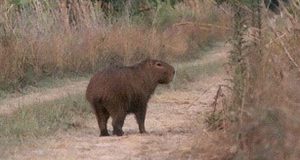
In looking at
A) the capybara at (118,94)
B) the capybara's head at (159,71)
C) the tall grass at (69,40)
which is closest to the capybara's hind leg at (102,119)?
the capybara at (118,94)

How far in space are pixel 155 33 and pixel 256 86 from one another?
12087 millimetres

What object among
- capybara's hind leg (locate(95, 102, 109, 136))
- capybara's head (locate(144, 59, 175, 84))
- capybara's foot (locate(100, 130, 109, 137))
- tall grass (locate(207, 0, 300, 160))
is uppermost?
tall grass (locate(207, 0, 300, 160))

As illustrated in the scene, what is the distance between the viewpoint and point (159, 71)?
11.4 m

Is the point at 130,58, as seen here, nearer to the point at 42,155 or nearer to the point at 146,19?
the point at 146,19

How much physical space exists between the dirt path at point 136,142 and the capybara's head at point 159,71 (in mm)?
610

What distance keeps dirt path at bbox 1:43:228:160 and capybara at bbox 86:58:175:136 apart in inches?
8.7

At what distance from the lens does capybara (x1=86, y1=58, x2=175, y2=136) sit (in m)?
10.4

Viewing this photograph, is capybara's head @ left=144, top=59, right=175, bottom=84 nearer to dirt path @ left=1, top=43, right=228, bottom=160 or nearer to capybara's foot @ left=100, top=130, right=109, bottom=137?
dirt path @ left=1, top=43, right=228, bottom=160

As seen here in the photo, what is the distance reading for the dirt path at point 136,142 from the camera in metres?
8.79

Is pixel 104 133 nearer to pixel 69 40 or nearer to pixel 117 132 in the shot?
pixel 117 132

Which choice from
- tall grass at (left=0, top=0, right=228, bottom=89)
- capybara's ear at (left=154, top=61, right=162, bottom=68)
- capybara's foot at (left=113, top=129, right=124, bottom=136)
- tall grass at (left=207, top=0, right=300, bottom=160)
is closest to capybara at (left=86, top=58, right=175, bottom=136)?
capybara's foot at (left=113, top=129, right=124, bottom=136)

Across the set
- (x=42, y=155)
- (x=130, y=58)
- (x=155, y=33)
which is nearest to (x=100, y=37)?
(x=130, y=58)

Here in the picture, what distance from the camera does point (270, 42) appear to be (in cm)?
828

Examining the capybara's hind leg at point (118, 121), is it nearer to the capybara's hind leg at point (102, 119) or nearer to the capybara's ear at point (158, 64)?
the capybara's hind leg at point (102, 119)
